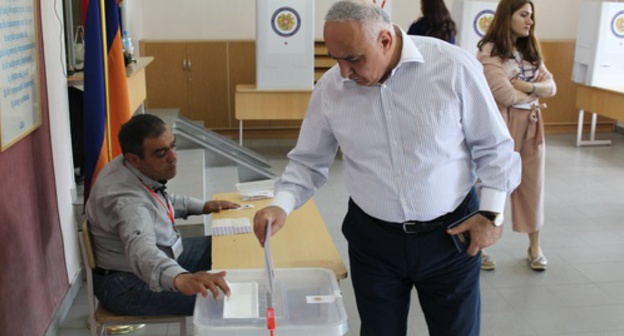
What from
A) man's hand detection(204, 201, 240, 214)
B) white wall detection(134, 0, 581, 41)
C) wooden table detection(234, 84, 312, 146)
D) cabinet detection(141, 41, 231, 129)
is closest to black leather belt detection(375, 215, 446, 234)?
man's hand detection(204, 201, 240, 214)

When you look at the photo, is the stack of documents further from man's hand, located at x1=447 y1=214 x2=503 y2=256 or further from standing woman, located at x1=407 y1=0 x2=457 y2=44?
standing woman, located at x1=407 y1=0 x2=457 y2=44

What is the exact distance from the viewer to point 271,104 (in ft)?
21.2

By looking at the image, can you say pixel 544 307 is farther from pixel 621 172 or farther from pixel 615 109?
pixel 615 109

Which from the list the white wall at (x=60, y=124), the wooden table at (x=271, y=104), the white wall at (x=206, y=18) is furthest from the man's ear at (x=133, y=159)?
the white wall at (x=206, y=18)

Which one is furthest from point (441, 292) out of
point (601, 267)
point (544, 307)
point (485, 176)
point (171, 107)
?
point (171, 107)

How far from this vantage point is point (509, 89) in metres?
3.50

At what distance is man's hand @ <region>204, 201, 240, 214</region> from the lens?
2822 millimetres

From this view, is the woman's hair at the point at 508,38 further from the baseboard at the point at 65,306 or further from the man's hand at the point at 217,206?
the baseboard at the point at 65,306

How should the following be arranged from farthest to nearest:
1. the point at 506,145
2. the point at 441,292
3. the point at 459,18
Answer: the point at 459,18 < the point at 441,292 < the point at 506,145

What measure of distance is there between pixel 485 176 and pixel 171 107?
20.5 ft

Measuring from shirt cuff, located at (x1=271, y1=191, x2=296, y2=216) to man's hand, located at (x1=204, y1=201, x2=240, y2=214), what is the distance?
3.02 feet

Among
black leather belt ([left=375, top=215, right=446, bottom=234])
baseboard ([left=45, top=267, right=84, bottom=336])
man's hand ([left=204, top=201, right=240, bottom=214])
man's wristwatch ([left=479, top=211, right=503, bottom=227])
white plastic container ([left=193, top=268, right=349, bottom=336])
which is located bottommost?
baseboard ([left=45, top=267, right=84, bottom=336])

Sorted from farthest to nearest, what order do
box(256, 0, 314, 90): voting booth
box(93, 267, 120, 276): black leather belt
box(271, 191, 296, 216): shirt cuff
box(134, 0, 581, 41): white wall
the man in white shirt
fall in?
box(134, 0, 581, 41): white wall → box(256, 0, 314, 90): voting booth → box(93, 267, 120, 276): black leather belt → box(271, 191, 296, 216): shirt cuff → the man in white shirt

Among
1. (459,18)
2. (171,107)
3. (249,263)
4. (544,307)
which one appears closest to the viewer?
(249,263)
